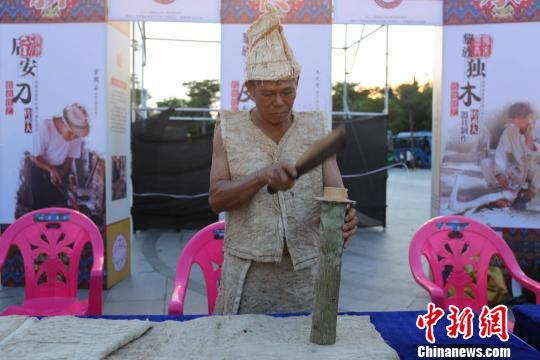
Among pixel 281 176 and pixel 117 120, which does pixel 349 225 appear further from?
pixel 117 120

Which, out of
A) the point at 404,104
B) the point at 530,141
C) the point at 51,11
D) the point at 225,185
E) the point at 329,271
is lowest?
the point at 329,271

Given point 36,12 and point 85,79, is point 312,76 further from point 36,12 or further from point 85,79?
point 36,12

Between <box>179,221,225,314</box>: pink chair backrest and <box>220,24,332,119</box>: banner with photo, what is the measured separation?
1.90 m

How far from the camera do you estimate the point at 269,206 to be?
168 cm

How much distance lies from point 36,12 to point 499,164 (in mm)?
4371

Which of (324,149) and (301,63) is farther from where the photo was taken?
(301,63)

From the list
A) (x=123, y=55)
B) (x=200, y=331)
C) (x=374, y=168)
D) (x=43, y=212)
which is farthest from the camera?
(x=374, y=168)

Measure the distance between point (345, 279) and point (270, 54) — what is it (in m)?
3.81

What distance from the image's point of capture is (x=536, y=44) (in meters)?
4.09

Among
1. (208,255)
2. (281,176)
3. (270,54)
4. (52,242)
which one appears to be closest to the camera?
(281,176)

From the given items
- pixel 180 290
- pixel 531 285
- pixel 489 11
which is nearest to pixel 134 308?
pixel 180 290

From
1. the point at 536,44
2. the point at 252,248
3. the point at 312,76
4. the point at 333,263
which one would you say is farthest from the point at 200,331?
the point at 536,44

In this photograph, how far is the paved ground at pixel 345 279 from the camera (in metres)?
4.21

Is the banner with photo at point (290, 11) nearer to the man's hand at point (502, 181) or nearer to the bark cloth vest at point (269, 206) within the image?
the man's hand at point (502, 181)
